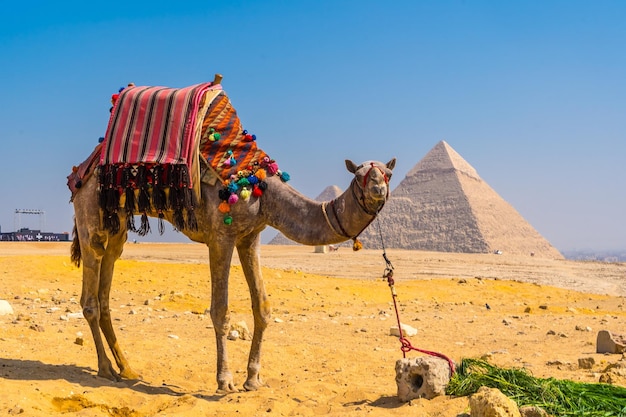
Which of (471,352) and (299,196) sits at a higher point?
(299,196)

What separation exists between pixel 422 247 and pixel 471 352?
133778mm

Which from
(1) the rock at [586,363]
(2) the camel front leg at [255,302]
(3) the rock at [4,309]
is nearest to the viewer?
(2) the camel front leg at [255,302]

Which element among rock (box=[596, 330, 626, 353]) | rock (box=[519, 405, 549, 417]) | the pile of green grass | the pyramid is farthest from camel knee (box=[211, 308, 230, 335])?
the pyramid

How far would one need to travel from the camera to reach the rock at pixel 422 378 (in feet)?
19.9

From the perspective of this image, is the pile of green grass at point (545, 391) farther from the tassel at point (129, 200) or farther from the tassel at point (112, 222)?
the tassel at point (112, 222)

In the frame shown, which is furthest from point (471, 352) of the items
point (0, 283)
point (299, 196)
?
point (0, 283)

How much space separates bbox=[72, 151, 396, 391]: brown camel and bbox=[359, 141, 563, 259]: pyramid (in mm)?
123203

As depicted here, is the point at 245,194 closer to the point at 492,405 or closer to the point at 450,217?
the point at 492,405

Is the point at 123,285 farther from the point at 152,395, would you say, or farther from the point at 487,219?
the point at 487,219

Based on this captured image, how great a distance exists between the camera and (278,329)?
11.7 m

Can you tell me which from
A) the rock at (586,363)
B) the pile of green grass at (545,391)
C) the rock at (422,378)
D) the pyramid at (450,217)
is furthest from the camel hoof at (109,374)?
the pyramid at (450,217)

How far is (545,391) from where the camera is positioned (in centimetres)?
559

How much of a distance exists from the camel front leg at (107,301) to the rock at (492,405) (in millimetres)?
4188

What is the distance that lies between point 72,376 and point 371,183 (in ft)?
12.4
